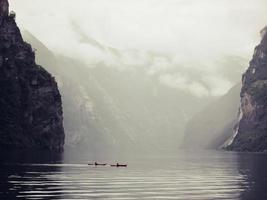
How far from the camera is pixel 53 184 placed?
101 metres

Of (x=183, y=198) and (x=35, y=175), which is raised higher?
(x=35, y=175)

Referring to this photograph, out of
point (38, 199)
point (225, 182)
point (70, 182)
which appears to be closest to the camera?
point (38, 199)

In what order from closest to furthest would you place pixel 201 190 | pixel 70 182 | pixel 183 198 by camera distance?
pixel 183 198 < pixel 201 190 < pixel 70 182

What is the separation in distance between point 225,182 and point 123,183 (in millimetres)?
20068

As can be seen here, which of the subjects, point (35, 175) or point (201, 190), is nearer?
point (201, 190)

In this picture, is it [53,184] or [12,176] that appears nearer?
[53,184]

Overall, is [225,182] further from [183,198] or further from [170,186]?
[183,198]

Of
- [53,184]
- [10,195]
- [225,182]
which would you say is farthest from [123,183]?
[10,195]

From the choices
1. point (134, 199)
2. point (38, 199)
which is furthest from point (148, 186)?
point (38, 199)

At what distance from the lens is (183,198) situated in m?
85.8

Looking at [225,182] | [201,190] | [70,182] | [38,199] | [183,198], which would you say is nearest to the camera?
[38,199]

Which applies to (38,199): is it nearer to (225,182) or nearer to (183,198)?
(183,198)

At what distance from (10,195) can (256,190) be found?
38373mm

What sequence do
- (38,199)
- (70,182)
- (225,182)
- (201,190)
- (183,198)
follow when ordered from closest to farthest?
1. (38,199)
2. (183,198)
3. (201,190)
4. (70,182)
5. (225,182)
